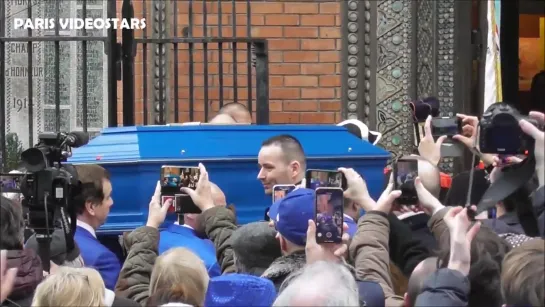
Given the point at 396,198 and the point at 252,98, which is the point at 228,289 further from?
the point at 252,98

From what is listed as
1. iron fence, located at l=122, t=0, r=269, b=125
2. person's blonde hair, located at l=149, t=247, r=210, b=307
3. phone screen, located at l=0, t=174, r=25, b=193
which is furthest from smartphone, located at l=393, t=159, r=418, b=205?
iron fence, located at l=122, t=0, r=269, b=125

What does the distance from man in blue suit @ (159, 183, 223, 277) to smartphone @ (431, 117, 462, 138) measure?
1.39m

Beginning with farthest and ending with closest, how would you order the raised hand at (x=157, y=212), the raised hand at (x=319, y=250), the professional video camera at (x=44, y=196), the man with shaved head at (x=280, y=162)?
1. the man with shaved head at (x=280, y=162)
2. the raised hand at (x=157, y=212)
3. the professional video camera at (x=44, y=196)
4. the raised hand at (x=319, y=250)

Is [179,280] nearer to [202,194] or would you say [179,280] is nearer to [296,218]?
[296,218]

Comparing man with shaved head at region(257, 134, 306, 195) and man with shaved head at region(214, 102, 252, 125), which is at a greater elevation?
man with shaved head at region(214, 102, 252, 125)

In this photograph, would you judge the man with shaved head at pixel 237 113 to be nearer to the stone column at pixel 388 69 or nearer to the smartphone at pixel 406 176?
the stone column at pixel 388 69

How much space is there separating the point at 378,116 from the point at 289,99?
670mm

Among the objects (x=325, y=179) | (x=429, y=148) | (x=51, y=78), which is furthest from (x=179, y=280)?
Result: (x=51, y=78)

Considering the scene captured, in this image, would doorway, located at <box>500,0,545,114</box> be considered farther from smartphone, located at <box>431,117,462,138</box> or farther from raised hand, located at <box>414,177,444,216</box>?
raised hand, located at <box>414,177,444,216</box>

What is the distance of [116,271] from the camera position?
6027 millimetres

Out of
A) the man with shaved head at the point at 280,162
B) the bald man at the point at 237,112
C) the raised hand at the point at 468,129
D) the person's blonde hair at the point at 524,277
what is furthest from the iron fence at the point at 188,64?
the person's blonde hair at the point at 524,277

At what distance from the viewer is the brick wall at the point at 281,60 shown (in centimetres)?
896

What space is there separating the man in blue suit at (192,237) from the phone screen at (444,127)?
139 centimetres

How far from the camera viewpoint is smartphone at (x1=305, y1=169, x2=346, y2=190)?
17.3 feet
